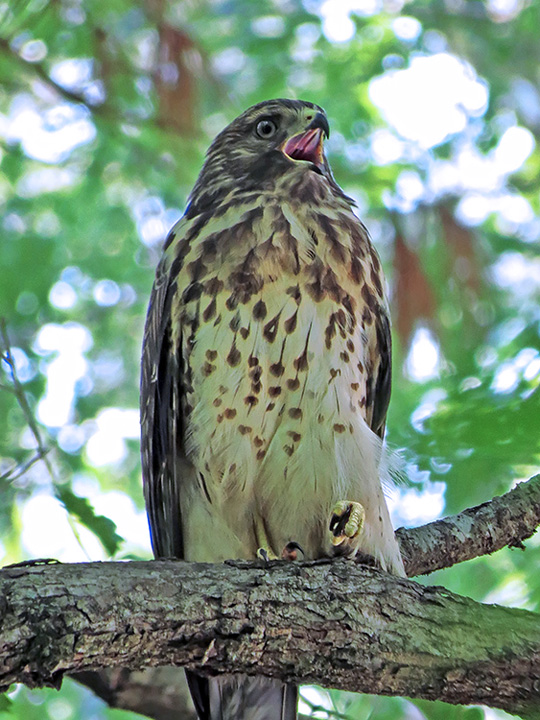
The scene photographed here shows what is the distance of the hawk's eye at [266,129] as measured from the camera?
3.93m

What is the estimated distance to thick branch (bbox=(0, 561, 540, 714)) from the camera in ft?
6.87

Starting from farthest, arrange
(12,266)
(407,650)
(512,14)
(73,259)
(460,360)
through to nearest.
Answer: (512,14), (73,259), (12,266), (460,360), (407,650)

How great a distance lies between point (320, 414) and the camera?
318 cm

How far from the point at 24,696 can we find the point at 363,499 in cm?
266

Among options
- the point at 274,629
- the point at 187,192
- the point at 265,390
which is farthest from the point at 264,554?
the point at 187,192

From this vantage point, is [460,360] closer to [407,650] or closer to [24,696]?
[407,650]

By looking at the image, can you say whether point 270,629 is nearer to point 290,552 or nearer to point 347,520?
point 290,552

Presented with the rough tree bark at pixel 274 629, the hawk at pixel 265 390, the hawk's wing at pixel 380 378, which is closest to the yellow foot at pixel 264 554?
the hawk at pixel 265 390

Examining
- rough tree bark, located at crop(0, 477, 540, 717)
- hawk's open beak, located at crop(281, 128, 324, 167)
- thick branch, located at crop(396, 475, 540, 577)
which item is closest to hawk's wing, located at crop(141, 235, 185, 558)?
hawk's open beak, located at crop(281, 128, 324, 167)

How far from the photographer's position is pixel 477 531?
320cm

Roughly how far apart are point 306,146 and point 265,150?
0.63ft

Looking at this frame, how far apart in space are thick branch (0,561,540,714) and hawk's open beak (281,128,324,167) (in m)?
1.93

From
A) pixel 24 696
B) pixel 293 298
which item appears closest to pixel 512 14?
pixel 293 298

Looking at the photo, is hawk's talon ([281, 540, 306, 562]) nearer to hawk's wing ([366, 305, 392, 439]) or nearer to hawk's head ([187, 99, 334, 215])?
hawk's wing ([366, 305, 392, 439])
